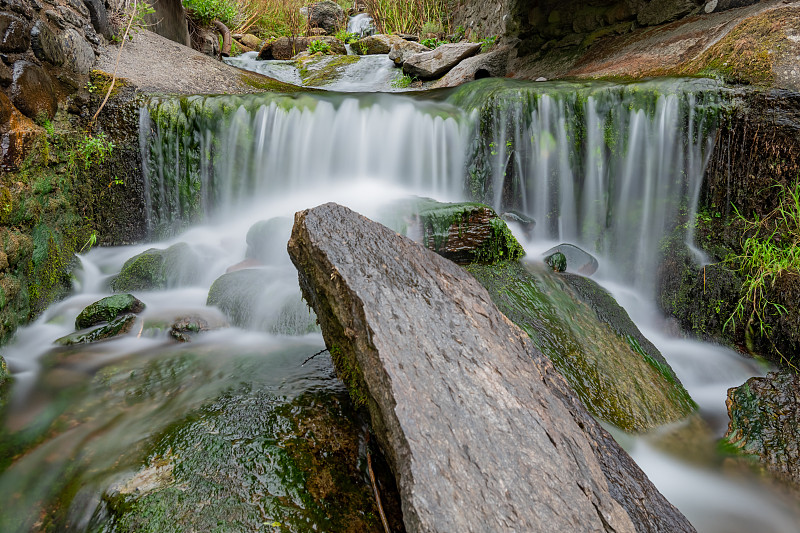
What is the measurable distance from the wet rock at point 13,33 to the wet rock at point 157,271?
1.89m

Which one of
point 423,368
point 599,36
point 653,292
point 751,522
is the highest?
point 599,36

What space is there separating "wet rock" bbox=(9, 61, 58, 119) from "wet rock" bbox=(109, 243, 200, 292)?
1459 millimetres

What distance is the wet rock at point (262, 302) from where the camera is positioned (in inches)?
128

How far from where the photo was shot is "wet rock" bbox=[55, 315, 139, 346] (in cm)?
311

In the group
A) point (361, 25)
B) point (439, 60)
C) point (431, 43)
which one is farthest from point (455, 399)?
point (361, 25)

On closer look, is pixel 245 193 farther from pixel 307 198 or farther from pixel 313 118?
pixel 313 118

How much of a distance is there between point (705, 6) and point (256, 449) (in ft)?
22.3

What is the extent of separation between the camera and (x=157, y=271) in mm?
4105

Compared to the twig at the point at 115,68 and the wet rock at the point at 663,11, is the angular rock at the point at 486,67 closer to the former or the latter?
the wet rock at the point at 663,11

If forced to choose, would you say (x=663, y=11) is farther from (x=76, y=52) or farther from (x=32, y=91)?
(x=32, y=91)

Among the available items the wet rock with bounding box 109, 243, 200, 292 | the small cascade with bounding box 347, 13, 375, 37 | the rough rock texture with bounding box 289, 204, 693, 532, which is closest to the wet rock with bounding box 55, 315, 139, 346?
the wet rock with bounding box 109, 243, 200, 292

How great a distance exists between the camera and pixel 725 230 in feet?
12.5

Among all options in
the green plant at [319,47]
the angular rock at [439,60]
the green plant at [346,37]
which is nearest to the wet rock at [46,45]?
the angular rock at [439,60]

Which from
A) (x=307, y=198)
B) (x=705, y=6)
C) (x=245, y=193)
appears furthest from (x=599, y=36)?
(x=245, y=193)
